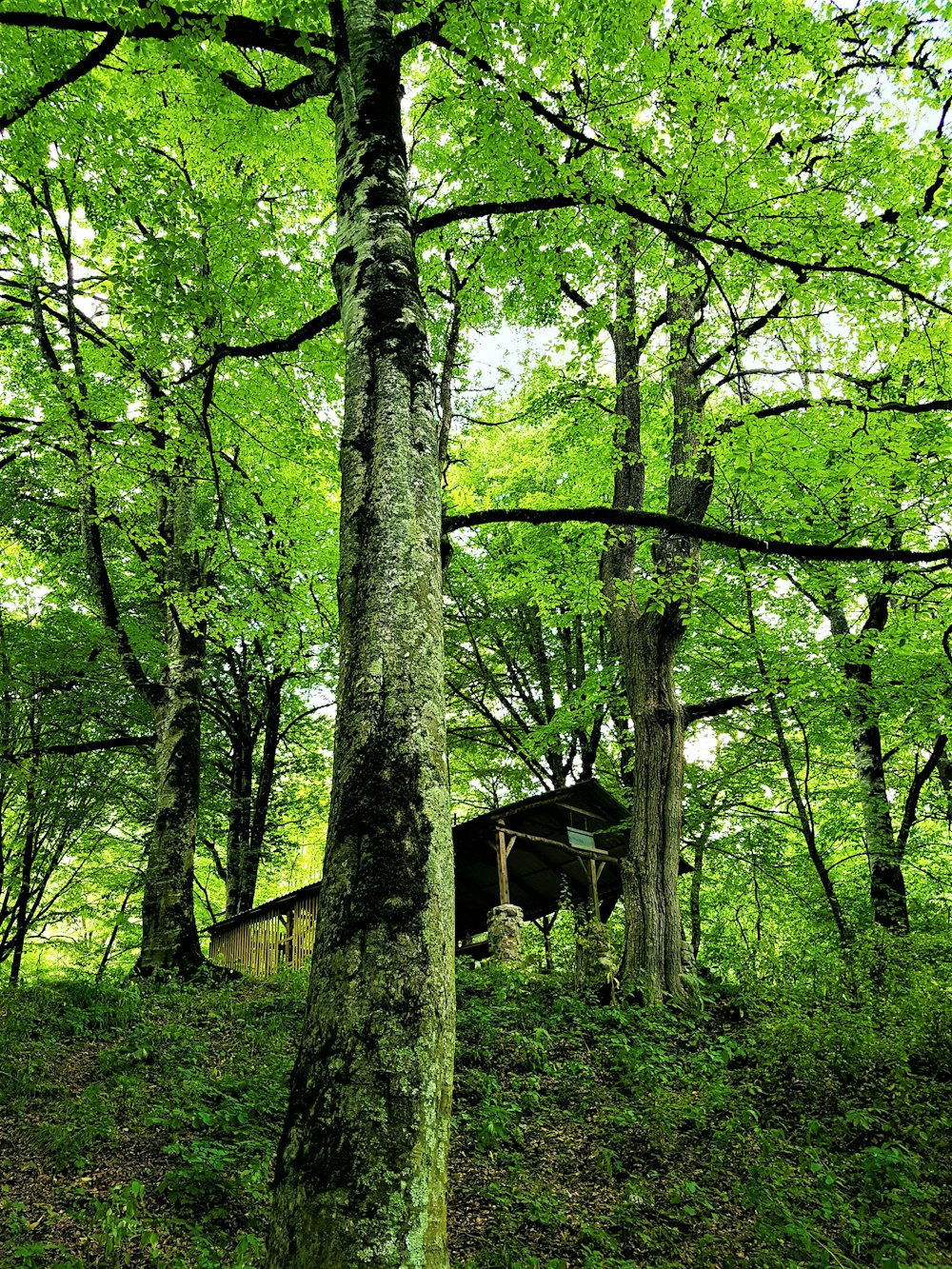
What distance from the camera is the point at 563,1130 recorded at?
5156 millimetres

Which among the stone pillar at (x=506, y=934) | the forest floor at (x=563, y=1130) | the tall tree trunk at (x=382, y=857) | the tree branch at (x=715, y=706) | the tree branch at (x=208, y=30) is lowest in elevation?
the forest floor at (x=563, y=1130)

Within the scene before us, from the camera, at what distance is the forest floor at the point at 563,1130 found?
354cm

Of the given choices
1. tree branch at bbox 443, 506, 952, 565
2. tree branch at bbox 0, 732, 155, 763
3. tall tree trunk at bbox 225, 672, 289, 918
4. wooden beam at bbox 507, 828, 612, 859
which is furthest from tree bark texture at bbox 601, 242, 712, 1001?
tall tree trunk at bbox 225, 672, 289, 918

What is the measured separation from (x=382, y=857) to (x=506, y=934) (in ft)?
32.6

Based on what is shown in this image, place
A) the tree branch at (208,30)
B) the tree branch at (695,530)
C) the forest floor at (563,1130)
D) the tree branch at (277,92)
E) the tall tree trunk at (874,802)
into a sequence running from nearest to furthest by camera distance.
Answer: the forest floor at (563,1130), the tree branch at (208,30), the tree branch at (695,530), the tree branch at (277,92), the tall tree trunk at (874,802)

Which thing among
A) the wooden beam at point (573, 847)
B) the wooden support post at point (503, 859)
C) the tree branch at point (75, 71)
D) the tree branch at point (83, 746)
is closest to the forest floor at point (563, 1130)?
the tree branch at point (83, 746)

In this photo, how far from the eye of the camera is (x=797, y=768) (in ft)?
42.1

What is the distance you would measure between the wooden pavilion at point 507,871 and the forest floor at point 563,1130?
5200mm

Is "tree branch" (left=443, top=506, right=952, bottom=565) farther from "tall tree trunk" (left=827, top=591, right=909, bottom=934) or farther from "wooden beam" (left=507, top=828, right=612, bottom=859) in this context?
"wooden beam" (left=507, top=828, right=612, bottom=859)

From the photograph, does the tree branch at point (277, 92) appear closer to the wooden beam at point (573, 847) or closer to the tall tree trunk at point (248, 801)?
the wooden beam at point (573, 847)

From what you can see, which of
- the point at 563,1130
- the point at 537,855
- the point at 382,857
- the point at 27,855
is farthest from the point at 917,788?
the point at 27,855

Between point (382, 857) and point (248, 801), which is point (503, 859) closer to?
point (248, 801)

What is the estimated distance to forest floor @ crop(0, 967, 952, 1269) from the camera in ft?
11.6

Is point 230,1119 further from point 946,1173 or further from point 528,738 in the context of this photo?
point 528,738
